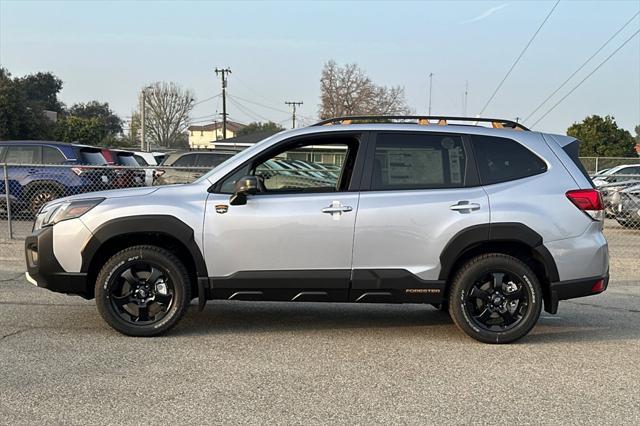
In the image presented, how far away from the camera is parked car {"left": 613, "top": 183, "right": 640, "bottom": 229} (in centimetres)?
1269

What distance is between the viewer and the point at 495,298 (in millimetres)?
5422

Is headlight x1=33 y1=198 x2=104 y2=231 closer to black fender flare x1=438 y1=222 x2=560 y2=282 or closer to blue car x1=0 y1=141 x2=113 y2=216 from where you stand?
black fender flare x1=438 y1=222 x2=560 y2=282

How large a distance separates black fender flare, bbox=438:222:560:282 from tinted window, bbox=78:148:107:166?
1071 cm

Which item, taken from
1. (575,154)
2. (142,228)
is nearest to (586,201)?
(575,154)

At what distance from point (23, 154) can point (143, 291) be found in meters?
10.0

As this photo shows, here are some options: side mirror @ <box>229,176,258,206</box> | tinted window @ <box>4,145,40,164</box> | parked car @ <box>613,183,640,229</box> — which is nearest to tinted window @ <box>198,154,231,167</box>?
tinted window @ <box>4,145,40,164</box>

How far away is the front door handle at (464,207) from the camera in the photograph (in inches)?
207

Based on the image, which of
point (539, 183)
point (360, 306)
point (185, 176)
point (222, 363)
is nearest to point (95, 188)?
point (185, 176)

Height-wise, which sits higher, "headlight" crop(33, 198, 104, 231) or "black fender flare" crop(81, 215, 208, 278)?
"headlight" crop(33, 198, 104, 231)

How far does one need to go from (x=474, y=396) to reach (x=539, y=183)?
2105mm

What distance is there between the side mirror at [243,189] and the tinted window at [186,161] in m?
13.6

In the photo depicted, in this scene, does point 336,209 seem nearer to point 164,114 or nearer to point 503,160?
point 503,160

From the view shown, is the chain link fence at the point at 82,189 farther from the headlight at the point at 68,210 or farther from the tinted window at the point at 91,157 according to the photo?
the headlight at the point at 68,210

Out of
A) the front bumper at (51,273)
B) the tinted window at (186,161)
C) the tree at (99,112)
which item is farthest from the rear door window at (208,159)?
the tree at (99,112)
